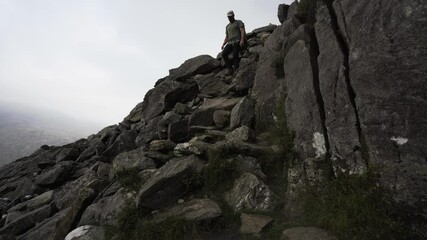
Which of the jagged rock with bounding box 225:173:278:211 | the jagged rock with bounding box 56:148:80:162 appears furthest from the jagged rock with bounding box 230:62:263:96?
the jagged rock with bounding box 56:148:80:162

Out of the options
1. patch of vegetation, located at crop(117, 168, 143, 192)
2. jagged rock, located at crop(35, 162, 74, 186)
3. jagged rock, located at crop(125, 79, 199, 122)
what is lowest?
jagged rock, located at crop(35, 162, 74, 186)

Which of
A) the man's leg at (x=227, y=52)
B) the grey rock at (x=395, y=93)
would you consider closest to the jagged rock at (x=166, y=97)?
the man's leg at (x=227, y=52)

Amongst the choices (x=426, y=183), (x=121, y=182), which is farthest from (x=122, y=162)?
(x=426, y=183)

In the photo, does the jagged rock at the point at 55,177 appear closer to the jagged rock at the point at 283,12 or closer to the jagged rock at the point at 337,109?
the jagged rock at the point at 337,109

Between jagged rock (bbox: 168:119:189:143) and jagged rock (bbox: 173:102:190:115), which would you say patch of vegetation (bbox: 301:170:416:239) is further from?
jagged rock (bbox: 173:102:190:115)

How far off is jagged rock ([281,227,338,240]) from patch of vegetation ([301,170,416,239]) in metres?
0.22

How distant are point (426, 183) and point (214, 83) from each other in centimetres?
1501

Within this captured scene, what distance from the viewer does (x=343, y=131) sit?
8.73m

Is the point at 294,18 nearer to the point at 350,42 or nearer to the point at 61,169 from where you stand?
the point at 350,42

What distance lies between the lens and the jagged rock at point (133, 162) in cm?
1352

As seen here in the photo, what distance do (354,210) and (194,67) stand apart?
17.8 metres

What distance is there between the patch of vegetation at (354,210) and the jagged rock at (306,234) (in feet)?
0.73

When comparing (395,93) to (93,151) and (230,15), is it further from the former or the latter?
(93,151)

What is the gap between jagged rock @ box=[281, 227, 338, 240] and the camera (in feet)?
24.4
